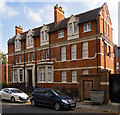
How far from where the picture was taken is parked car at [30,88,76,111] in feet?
42.3

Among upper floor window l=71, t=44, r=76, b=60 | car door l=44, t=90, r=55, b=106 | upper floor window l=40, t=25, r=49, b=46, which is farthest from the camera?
upper floor window l=40, t=25, r=49, b=46

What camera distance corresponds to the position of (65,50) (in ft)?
82.5

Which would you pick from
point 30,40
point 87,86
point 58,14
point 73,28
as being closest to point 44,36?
point 30,40

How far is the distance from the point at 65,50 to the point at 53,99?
1264 cm

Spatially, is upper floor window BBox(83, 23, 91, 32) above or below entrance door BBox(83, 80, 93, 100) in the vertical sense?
above

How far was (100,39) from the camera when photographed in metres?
21.5

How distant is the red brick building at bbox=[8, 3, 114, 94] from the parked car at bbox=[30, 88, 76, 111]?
5.83 meters

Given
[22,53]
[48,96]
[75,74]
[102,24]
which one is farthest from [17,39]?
[48,96]

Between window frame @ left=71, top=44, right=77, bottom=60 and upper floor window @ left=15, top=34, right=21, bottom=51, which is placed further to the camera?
upper floor window @ left=15, top=34, right=21, bottom=51

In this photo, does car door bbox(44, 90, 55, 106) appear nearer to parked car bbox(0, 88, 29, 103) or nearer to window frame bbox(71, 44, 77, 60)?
parked car bbox(0, 88, 29, 103)

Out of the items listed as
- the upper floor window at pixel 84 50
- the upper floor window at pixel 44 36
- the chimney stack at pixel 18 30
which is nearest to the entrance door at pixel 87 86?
the upper floor window at pixel 84 50

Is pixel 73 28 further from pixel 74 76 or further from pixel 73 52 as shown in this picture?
pixel 74 76

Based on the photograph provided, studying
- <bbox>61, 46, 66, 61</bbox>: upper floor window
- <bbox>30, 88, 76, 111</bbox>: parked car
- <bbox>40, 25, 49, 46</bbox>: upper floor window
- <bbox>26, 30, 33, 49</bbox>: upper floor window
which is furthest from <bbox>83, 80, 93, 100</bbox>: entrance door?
<bbox>26, 30, 33, 49</bbox>: upper floor window

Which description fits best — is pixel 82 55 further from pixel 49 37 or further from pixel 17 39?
pixel 17 39
